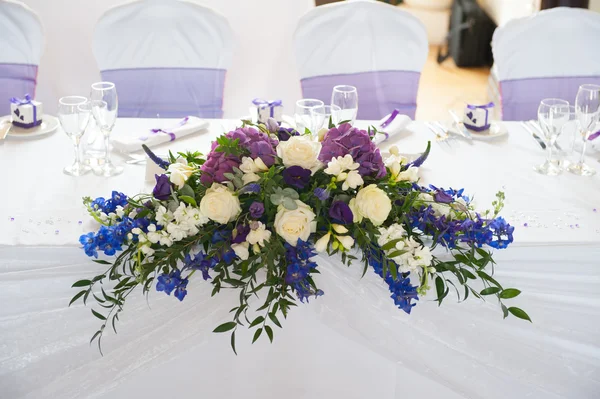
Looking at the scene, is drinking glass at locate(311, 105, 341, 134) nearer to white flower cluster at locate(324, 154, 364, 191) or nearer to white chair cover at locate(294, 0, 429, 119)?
white flower cluster at locate(324, 154, 364, 191)

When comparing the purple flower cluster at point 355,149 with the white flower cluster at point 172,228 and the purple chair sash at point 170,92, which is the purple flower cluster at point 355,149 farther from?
the purple chair sash at point 170,92

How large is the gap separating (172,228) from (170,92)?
1.46 meters

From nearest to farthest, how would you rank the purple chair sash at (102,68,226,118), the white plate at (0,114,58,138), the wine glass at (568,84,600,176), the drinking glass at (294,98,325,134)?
the drinking glass at (294,98,325,134) → the wine glass at (568,84,600,176) → the white plate at (0,114,58,138) → the purple chair sash at (102,68,226,118)

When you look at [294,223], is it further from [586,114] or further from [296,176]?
[586,114]

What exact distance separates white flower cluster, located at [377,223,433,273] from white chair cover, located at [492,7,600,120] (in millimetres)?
1475

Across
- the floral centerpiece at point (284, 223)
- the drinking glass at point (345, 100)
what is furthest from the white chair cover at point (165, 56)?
the floral centerpiece at point (284, 223)

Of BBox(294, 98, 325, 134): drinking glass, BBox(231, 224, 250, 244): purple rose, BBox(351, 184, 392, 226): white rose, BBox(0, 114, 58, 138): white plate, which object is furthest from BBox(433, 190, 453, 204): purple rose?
BBox(0, 114, 58, 138): white plate

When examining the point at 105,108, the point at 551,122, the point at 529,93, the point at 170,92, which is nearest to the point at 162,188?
the point at 105,108

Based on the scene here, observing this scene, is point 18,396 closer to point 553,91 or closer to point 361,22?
point 361,22

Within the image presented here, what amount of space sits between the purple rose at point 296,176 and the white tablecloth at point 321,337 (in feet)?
0.67

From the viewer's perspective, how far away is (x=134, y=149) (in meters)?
1.76

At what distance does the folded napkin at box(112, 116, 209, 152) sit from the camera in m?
1.76

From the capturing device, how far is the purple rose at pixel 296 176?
114 centimetres

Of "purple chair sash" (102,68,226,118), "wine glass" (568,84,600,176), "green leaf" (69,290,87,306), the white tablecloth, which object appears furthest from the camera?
"purple chair sash" (102,68,226,118)
